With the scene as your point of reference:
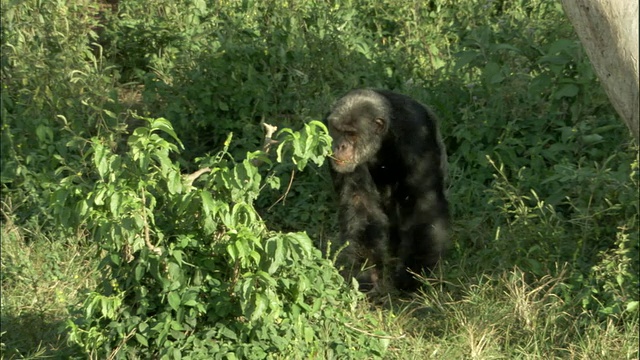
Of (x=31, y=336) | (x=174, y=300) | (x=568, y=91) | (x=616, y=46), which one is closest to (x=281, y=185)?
(x=568, y=91)

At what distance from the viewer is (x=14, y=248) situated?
6.17m

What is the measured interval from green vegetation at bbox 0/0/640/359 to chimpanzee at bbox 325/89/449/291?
199mm

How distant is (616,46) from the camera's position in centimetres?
312

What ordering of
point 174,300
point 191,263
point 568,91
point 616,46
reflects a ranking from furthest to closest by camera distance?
1. point 568,91
2. point 191,263
3. point 174,300
4. point 616,46

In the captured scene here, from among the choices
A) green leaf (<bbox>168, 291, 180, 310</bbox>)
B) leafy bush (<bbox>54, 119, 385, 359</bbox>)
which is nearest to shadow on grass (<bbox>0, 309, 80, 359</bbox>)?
leafy bush (<bbox>54, 119, 385, 359</bbox>)

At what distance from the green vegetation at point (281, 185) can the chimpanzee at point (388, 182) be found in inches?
7.9

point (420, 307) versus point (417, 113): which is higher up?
point (417, 113)

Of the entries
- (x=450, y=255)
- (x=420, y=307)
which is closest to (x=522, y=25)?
(x=450, y=255)

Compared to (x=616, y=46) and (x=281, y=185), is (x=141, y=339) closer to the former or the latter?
(x=616, y=46)

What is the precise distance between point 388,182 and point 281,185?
3.02ft

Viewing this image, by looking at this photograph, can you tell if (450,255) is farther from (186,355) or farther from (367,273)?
(186,355)

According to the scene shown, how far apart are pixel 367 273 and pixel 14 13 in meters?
3.34

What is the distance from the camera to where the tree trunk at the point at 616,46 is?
10.0ft

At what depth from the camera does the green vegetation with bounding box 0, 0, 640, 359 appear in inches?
172
